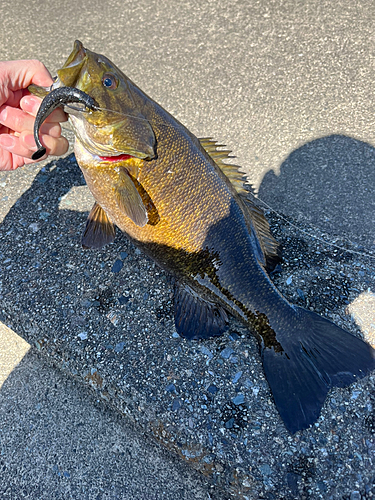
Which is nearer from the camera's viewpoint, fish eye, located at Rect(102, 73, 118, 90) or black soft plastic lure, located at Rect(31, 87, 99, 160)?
black soft plastic lure, located at Rect(31, 87, 99, 160)

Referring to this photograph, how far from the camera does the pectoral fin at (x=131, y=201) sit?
212 centimetres

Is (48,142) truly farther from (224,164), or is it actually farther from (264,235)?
(264,235)

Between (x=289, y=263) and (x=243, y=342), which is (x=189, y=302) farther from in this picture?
(x=289, y=263)

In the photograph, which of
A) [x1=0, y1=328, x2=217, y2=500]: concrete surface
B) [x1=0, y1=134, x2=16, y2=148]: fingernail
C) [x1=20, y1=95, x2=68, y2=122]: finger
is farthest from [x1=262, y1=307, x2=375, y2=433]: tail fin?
[x1=0, y1=134, x2=16, y2=148]: fingernail

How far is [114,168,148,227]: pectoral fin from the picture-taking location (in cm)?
212

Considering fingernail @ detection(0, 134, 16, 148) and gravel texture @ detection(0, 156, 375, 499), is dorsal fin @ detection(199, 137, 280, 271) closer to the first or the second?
gravel texture @ detection(0, 156, 375, 499)

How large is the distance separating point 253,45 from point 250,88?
0.56 m

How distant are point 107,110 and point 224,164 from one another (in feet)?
2.44

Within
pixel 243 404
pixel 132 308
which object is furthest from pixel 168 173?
pixel 243 404

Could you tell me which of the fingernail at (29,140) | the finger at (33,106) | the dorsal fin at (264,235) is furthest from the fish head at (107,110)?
the dorsal fin at (264,235)

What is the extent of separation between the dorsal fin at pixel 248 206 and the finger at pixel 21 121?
901mm

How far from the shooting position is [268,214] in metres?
2.93

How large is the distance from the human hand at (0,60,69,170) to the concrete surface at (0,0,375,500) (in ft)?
2.19

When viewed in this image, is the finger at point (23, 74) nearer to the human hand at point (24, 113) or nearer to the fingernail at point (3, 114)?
the human hand at point (24, 113)
